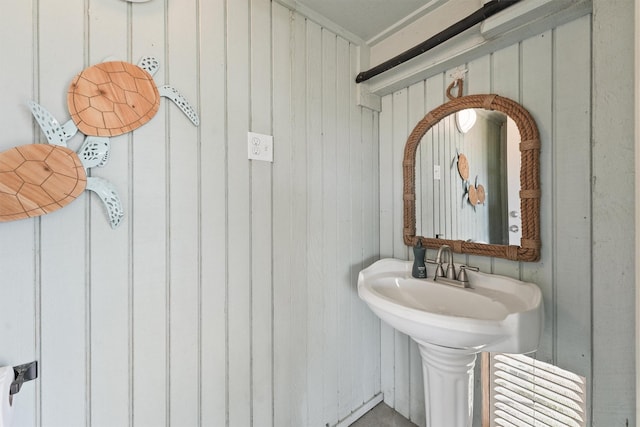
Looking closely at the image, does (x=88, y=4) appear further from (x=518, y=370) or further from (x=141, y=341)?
(x=518, y=370)

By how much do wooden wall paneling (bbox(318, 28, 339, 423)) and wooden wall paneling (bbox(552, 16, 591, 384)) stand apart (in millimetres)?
926

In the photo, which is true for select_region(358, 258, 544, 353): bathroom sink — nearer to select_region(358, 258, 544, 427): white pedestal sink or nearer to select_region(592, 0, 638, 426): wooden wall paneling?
select_region(358, 258, 544, 427): white pedestal sink

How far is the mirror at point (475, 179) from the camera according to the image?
108 cm

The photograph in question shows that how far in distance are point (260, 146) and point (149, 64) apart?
1.48 ft

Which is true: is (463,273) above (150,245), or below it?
below

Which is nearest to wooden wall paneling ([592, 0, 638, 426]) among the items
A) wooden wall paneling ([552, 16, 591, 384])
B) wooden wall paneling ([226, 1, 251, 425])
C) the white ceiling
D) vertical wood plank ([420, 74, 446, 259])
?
wooden wall paneling ([552, 16, 591, 384])

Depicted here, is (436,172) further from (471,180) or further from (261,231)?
(261,231)

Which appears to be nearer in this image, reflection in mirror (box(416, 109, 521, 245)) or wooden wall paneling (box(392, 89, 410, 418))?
reflection in mirror (box(416, 109, 521, 245))

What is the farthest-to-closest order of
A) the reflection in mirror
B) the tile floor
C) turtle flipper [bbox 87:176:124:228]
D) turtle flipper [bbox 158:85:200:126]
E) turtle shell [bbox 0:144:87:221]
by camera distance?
the tile floor → the reflection in mirror → turtle flipper [bbox 158:85:200:126] → turtle flipper [bbox 87:176:124:228] → turtle shell [bbox 0:144:87:221]

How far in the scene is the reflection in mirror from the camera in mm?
1146

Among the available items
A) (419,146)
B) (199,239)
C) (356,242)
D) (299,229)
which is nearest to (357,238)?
(356,242)

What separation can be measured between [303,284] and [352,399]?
0.78 m

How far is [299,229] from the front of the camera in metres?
1.27

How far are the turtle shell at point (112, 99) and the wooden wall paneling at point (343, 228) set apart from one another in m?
0.88
